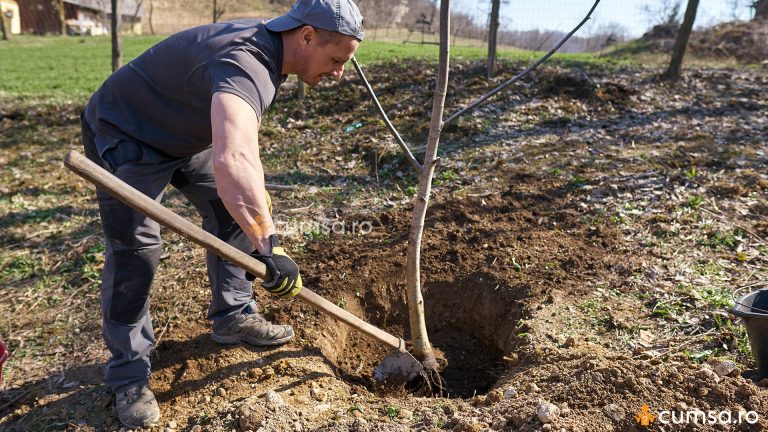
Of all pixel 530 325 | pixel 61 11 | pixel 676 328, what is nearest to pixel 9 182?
pixel 530 325

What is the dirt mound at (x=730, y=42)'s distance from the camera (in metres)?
14.4

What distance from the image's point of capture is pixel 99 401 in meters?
2.99

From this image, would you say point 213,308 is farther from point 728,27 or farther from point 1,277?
point 728,27

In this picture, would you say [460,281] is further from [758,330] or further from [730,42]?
[730,42]

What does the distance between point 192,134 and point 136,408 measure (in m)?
1.40

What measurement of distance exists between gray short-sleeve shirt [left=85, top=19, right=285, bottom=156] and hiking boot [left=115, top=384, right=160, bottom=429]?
1.22m

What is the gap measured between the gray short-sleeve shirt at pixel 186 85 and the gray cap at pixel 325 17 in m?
0.09

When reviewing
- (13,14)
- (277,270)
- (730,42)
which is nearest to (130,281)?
(277,270)

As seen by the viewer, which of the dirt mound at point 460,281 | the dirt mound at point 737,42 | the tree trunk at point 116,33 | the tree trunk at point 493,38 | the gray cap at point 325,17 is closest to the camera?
the gray cap at point 325,17

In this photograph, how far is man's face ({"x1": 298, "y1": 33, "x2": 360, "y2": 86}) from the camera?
239 cm

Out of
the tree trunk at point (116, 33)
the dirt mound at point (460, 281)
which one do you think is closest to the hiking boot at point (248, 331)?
the dirt mound at point (460, 281)

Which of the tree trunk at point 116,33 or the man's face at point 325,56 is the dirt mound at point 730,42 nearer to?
the tree trunk at point 116,33

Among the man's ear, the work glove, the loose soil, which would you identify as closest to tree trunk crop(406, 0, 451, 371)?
the loose soil

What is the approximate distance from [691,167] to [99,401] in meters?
5.55
